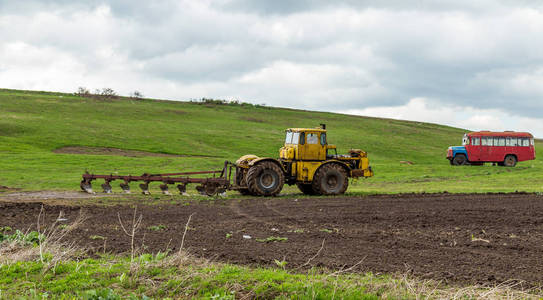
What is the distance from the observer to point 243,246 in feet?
36.4

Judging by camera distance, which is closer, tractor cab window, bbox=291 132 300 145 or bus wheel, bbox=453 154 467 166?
tractor cab window, bbox=291 132 300 145

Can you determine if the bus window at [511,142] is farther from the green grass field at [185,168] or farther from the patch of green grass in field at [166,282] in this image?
the patch of green grass in field at [166,282]

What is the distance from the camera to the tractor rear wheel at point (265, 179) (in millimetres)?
23328

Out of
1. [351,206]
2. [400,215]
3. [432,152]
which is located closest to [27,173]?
[351,206]

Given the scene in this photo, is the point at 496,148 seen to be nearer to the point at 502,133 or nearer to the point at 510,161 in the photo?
the point at 502,133

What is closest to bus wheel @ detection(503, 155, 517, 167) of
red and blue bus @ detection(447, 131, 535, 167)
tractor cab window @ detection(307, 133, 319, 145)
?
red and blue bus @ detection(447, 131, 535, 167)

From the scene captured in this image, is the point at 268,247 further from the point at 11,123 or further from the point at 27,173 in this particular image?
the point at 11,123

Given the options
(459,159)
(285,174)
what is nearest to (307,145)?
(285,174)

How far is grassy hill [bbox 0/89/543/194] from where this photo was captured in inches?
1309

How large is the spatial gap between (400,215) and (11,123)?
60.4m

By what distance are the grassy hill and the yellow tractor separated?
3545 millimetres

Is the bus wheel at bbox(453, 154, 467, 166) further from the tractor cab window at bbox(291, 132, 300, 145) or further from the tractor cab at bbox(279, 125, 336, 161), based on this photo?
the tractor cab window at bbox(291, 132, 300, 145)

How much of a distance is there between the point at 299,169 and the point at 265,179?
168 cm

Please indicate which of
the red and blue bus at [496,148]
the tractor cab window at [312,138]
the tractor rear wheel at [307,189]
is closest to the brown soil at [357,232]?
the tractor cab window at [312,138]
